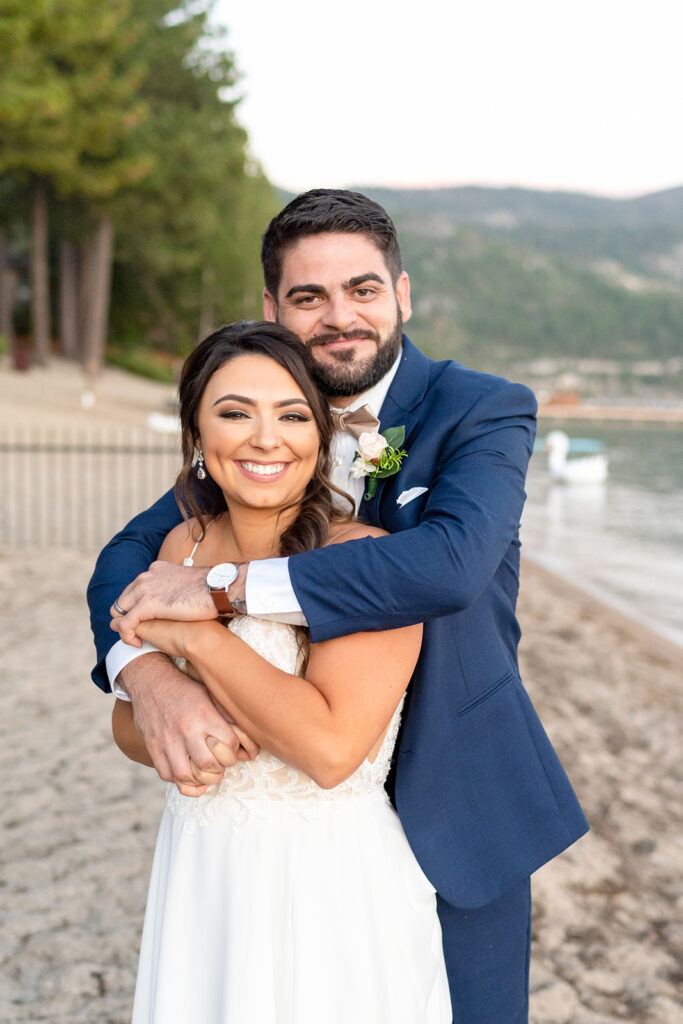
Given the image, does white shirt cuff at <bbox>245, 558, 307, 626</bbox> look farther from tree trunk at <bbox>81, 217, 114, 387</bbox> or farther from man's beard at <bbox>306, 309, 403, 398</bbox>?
tree trunk at <bbox>81, 217, 114, 387</bbox>

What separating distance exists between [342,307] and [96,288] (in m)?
33.5

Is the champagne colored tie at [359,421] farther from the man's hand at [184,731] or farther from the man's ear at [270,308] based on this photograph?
the man's hand at [184,731]

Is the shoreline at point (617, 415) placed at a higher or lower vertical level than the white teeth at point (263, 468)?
lower

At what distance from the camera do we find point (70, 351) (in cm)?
3856

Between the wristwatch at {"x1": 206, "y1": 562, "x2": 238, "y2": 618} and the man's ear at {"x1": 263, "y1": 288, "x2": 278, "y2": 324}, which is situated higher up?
the man's ear at {"x1": 263, "y1": 288, "x2": 278, "y2": 324}

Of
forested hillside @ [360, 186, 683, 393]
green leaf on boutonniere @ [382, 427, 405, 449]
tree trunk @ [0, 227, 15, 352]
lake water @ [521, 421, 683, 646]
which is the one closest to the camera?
green leaf on boutonniere @ [382, 427, 405, 449]

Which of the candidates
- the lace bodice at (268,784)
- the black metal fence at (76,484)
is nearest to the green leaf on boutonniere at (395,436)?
the lace bodice at (268,784)

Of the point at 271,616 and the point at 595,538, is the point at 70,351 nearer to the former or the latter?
the point at 595,538

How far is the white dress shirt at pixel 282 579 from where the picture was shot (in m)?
1.95

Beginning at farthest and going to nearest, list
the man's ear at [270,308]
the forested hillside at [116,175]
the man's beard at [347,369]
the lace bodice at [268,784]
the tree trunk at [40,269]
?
1. the tree trunk at [40,269]
2. the forested hillside at [116,175]
3. the man's ear at [270,308]
4. the man's beard at [347,369]
5. the lace bodice at [268,784]

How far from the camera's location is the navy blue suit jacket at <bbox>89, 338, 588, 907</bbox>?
2.20 meters

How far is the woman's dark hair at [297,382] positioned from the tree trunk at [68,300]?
1499 inches

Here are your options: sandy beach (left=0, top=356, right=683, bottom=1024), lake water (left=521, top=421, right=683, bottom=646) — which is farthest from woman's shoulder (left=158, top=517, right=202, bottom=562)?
lake water (left=521, top=421, right=683, bottom=646)

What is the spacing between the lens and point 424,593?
75.0 inches
